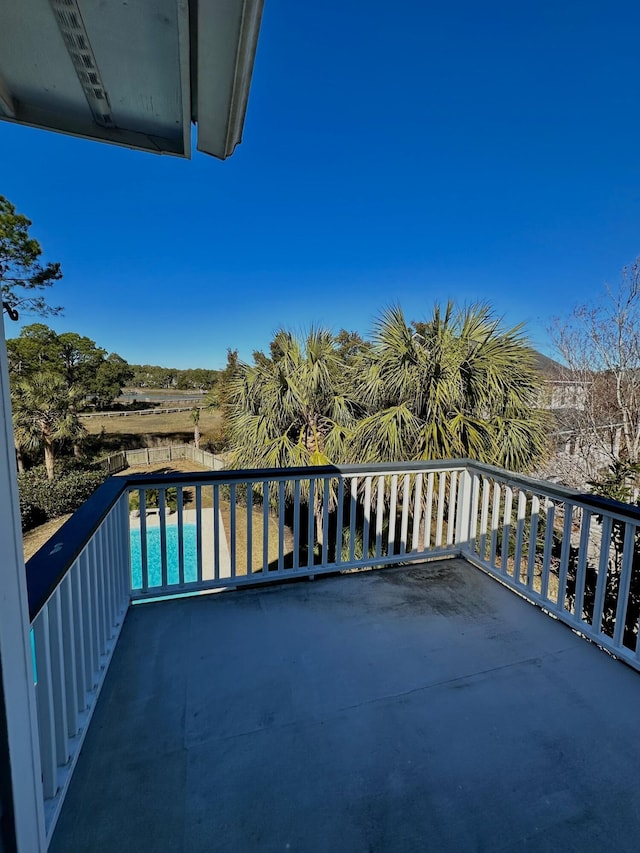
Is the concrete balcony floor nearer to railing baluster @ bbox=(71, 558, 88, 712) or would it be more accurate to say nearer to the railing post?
railing baluster @ bbox=(71, 558, 88, 712)

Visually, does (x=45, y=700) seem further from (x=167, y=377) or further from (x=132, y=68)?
(x=167, y=377)

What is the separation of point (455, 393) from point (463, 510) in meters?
2.08

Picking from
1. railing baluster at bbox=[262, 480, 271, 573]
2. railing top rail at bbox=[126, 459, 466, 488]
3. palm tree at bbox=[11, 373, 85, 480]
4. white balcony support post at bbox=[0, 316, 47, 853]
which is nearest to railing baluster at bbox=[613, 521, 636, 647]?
railing top rail at bbox=[126, 459, 466, 488]

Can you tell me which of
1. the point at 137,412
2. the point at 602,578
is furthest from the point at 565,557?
the point at 137,412

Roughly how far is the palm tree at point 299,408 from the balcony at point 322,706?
11.2 ft

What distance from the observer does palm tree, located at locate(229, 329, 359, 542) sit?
6.07 meters

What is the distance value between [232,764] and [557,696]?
145 centimetres

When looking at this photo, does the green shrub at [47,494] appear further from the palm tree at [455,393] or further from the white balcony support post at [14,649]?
the white balcony support post at [14,649]

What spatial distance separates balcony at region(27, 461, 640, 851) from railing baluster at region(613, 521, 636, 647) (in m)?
0.01

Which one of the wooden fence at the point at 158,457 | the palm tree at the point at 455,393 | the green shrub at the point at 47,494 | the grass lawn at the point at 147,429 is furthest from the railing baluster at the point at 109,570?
the grass lawn at the point at 147,429

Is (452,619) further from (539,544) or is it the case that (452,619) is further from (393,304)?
(393,304)

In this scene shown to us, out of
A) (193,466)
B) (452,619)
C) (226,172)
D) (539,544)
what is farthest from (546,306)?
(193,466)

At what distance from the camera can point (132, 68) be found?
2.91 ft

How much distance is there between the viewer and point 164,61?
34.2 inches
